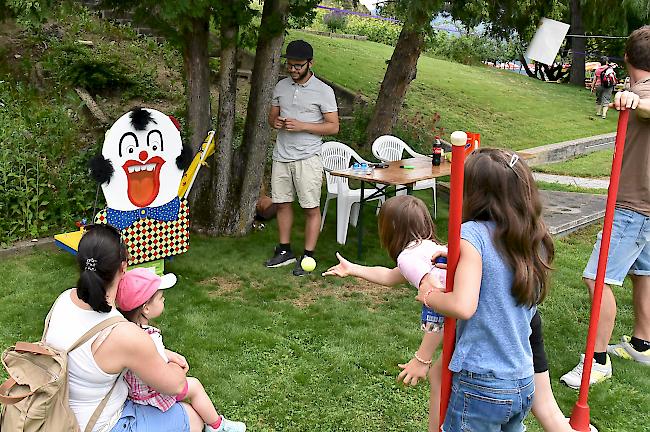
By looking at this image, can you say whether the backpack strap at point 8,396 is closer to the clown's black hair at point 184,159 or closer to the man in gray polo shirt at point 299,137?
the clown's black hair at point 184,159

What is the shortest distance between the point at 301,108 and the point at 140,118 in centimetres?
132

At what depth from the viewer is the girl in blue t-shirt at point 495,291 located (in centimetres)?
186

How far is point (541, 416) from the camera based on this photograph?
95.9 inches

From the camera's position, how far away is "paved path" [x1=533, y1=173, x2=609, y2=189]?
28.5 feet

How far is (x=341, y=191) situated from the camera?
586 cm

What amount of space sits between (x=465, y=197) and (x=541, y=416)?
1.03m

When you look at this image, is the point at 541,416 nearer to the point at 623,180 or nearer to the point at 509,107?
the point at 623,180

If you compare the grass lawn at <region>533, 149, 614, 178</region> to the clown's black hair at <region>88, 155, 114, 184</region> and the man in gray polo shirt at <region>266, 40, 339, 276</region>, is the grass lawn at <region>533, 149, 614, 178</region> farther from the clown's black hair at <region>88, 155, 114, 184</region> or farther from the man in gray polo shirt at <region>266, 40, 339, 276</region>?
the clown's black hair at <region>88, 155, 114, 184</region>

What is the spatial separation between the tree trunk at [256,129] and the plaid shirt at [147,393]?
340cm

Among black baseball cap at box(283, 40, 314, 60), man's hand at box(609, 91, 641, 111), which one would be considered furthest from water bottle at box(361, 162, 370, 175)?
man's hand at box(609, 91, 641, 111)

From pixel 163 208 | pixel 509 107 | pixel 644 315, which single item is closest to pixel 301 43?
pixel 163 208

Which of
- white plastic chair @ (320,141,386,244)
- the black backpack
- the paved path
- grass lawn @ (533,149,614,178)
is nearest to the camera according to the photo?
white plastic chair @ (320,141,386,244)

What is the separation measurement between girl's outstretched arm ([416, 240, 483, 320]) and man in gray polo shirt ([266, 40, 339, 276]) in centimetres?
318

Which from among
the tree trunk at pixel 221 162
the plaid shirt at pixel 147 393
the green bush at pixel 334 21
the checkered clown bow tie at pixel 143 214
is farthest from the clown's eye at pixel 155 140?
the green bush at pixel 334 21
